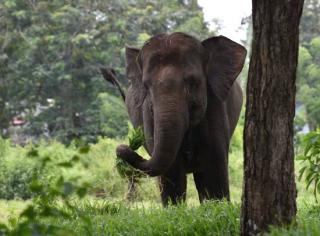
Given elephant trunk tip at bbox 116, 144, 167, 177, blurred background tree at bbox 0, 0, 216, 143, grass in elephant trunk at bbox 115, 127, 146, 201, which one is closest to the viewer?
elephant trunk tip at bbox 116, 144, 167, 177

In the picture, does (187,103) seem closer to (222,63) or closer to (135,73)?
(222,63)

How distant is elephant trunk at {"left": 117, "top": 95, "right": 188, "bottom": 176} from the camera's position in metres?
6.52

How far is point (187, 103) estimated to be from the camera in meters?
7.20

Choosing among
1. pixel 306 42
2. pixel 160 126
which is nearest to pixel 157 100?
pixel 160 126

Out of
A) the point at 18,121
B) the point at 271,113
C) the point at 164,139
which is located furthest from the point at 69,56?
the point at 271,113

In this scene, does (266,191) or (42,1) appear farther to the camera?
(42,1)

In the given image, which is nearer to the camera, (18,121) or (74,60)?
(74,60)

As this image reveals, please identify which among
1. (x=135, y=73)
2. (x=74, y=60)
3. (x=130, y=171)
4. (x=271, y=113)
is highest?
(x=74, y=60)

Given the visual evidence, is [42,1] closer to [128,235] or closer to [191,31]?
[191,31]

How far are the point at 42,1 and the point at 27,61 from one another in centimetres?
181

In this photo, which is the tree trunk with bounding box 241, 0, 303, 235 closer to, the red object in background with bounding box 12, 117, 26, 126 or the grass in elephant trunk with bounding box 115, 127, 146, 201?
the grass in elephant trunk with bounding box 115, 127, 146, 201

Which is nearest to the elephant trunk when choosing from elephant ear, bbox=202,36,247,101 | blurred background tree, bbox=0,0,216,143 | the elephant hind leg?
the elephant hind leg

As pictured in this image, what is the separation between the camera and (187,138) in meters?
7.55

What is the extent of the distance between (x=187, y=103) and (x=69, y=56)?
50.5ft
